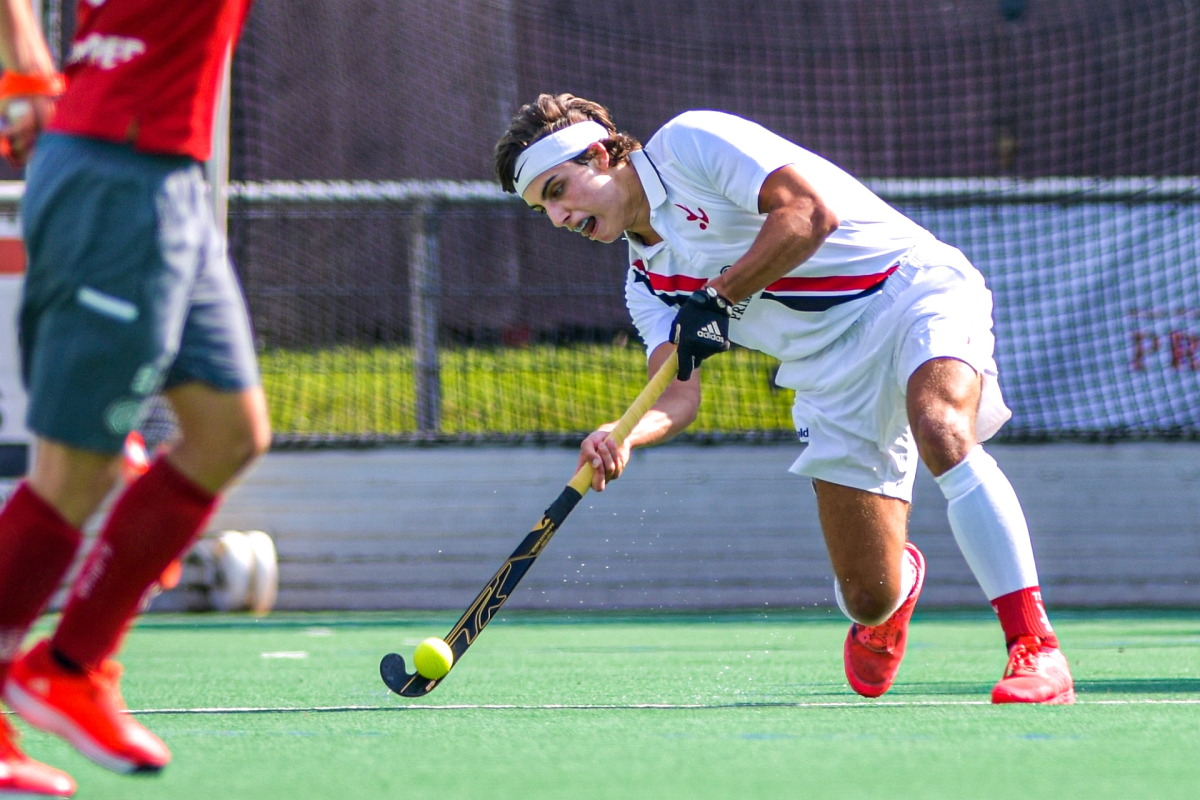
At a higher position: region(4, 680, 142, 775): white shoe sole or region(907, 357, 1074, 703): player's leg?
region(4, 680, 142, 775): white shoe sole

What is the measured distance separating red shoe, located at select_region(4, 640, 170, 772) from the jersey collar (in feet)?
5.65

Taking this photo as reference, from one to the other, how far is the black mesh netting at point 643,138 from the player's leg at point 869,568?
10.7 feet

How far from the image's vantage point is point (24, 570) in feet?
6.88

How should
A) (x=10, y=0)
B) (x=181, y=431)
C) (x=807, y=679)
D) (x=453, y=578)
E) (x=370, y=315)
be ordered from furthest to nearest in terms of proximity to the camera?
1. (x=370, y=315)
2. (x=453, y=578)
3. (x=807, y=679)
4. (x=181, y=431)
5. (x=10, y=0)

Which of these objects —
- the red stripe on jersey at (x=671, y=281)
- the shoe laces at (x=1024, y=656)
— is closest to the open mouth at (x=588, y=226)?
the red stripe on jersey at (x=671, y=281)

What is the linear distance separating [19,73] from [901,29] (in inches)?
349

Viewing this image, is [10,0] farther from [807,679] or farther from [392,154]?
[392,154]

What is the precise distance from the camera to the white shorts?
3.44 metres

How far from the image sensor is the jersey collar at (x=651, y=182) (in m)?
3.47

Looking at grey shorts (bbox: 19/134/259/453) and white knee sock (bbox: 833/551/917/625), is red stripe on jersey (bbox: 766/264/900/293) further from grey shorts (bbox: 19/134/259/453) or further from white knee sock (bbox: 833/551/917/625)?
grey shorts (bbox: 19/134/259/453)

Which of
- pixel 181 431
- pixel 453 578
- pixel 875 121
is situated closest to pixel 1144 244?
pixel 875 121

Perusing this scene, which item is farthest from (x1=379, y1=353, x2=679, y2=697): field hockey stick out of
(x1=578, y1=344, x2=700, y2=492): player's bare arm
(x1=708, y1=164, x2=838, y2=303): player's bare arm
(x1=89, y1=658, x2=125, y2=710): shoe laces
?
(x1=89, y1=658, x2=125, y2=710): shoe laces

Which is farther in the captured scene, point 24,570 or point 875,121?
point 875,121

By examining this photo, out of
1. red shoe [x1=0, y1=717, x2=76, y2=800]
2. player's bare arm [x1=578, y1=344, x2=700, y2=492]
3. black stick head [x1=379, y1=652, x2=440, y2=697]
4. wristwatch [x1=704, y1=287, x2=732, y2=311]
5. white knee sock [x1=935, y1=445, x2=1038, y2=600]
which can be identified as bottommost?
black stick head [x1=379, y1=652, x2=440, y2=697]
